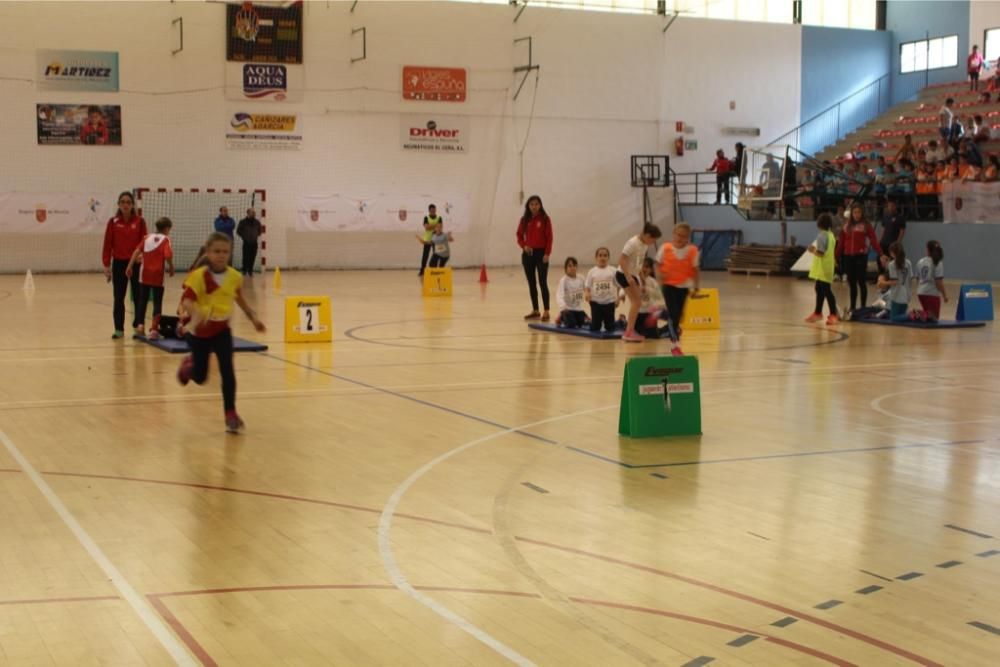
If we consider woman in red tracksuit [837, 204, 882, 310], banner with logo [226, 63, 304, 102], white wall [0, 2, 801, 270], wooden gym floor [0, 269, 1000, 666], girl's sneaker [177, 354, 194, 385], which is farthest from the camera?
banner with logo [226, 63, 304, 102]

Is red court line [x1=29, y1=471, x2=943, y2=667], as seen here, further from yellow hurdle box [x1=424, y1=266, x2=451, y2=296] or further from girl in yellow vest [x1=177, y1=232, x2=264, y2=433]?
yellow hurdle box [x1=424, y1=266, x2=451, y2=296]

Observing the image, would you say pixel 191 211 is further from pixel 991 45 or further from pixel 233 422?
pixel 233 422

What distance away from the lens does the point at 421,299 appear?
24.0 m

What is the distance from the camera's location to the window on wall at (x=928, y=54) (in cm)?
3881

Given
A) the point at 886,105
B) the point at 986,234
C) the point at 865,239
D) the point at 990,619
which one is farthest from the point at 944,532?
the point at 886,105

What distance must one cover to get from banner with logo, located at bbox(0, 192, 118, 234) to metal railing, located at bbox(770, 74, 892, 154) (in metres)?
21.6

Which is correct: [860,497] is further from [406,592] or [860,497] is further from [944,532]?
[406,592]

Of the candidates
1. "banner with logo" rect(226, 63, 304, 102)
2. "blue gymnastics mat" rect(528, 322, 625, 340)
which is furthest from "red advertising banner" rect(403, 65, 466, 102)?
"blue gymnastics mat" rect(528, 322, 625, 340)

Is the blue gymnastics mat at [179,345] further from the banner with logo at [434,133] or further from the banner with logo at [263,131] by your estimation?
the banner with logo at [434,133]

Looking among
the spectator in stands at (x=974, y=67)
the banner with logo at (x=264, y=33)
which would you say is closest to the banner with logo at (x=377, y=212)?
the banner with logo at (x=264, y=33)

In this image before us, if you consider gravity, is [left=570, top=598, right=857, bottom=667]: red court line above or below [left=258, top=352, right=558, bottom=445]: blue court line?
below

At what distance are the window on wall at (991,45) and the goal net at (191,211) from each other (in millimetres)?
22268

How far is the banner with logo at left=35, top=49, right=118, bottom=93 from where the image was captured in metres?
31.2

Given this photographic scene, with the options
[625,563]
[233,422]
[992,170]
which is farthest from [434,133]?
[625,563]
